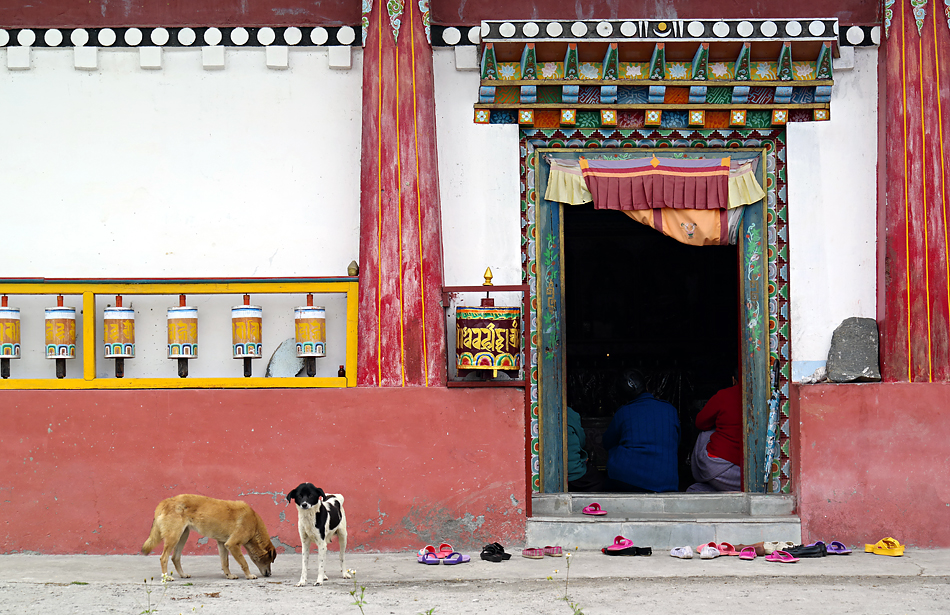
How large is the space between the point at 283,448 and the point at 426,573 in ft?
4.68

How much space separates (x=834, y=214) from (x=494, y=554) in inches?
138

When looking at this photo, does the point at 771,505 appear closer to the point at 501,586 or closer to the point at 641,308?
the point at 501,586

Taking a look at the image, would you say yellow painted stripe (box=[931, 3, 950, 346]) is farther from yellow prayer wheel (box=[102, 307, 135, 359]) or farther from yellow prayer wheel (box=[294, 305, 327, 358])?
yellow prayer wheel (box=[102, 307, 135, 359])

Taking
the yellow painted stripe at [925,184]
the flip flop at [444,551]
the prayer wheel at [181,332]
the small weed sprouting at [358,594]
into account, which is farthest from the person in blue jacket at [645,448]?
the prayer wheel at [181,332]

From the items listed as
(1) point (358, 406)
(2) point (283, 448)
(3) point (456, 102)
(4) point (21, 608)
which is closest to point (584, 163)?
(3) point (456, 102)

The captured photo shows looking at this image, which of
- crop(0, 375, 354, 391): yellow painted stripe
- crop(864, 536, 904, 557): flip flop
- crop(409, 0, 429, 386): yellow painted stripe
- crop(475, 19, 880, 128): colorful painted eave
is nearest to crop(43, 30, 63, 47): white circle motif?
crop(0, 375, 354, 391): yellow painted stripe

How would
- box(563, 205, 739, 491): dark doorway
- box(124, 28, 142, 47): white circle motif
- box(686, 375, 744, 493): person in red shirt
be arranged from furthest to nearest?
box(563, 205, 739, 491): dark doorway, box(686, 375, 744, 493): person in red shirt, box(124, 28, 142, 47): white circle motif

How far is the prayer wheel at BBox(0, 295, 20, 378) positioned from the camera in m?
6.74

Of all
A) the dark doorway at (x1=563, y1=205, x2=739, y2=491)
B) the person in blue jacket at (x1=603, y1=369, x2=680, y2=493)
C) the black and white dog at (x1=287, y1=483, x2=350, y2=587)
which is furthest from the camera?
the dark doorway at (x1=563, y1=205, x2=739, y2=491)

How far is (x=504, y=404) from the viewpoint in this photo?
6574mm

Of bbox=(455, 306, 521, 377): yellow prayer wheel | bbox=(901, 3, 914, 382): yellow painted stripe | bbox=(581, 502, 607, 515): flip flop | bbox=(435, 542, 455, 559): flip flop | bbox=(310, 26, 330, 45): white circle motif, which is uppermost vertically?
bbox=(310, 26, 330, 45): white circle motif

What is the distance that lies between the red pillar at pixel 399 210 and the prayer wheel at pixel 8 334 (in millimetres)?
2480

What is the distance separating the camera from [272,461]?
654 centimetres

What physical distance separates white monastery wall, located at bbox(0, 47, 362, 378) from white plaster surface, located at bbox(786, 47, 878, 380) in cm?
329
